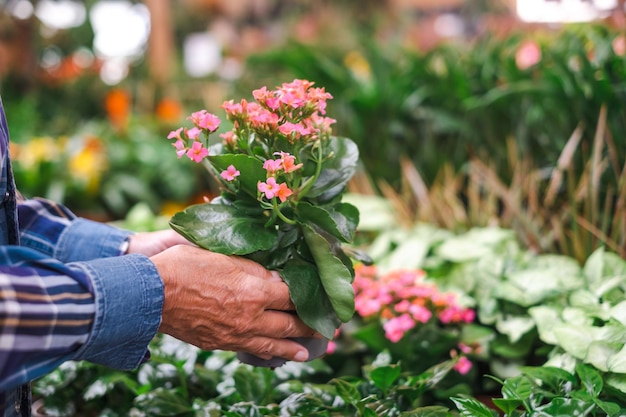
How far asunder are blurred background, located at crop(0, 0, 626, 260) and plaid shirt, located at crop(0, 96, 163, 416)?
51.2 inches

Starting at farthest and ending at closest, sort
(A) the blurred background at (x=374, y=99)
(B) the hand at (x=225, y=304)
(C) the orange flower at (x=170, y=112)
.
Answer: (C) the orange flower at (x=170, y=112) → (A) the blurred background at (x=374, y=99) → (B) the hand at (x=225, y=304)

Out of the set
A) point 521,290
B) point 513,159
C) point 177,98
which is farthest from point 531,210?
point 177,98

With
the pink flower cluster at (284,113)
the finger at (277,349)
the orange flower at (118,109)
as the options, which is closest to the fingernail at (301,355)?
the finger at (277,349)

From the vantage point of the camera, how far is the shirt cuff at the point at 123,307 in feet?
2.78

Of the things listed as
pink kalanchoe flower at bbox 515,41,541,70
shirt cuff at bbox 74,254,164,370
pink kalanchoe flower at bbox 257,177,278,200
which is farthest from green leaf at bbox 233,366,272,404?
pink kalanchoe flower at bbox 515,41,541,70

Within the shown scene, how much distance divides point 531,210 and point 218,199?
1.14 m

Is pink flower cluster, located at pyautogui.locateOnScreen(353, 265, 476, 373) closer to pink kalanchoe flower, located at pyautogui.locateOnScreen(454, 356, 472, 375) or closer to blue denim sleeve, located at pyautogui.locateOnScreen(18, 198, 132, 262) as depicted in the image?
pink kalanchoe flower, located at pyautogui.locateOnScreen(454, 356, 472, 375)

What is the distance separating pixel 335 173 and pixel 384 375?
378mm

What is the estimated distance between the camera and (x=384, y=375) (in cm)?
119

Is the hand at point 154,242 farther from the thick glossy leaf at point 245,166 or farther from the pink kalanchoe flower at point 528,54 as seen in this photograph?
the pink kalanchoe flower at point 528,54

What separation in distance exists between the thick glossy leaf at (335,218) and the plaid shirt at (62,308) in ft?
0.86

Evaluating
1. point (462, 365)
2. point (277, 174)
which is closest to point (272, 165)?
point (277, 174)

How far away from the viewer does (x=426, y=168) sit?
2572 millimetres

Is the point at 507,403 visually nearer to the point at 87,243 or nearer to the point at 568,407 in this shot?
the point at 568,407
